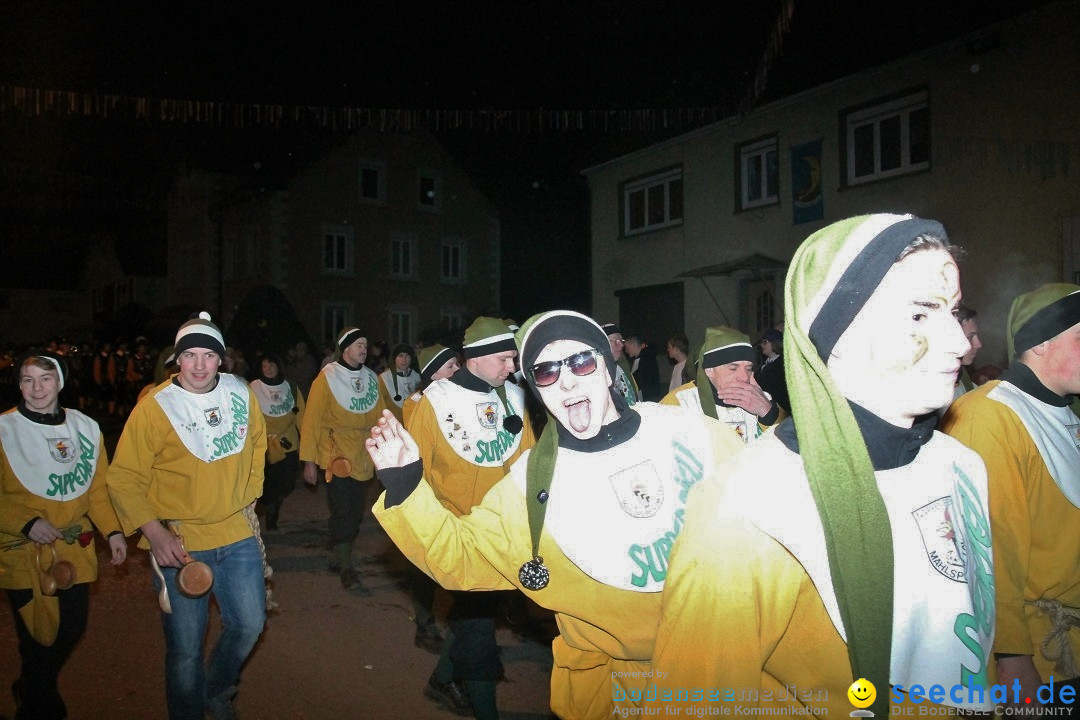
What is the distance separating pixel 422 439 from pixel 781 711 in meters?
3.75

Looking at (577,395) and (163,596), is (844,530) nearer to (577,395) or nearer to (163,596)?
(577,395)

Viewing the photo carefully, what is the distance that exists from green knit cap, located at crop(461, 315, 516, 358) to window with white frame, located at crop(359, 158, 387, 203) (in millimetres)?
29722

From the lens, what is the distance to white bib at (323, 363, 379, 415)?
26.8 feet

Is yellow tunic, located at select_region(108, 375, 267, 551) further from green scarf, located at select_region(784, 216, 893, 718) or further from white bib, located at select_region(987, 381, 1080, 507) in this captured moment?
white bib, located at select_region(987, 381, 1080, 507)

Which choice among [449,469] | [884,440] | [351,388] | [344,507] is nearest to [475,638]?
[449,469]

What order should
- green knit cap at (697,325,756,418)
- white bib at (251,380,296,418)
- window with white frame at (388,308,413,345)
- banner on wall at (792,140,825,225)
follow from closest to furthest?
green knit cap at (697,325,756,418)
white bib at (251,380,296,418)
banner on wall at (792,140,825,225)
window with white frame at (388,308,413,345)

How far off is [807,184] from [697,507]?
16.2 m

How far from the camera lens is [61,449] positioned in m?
4.65

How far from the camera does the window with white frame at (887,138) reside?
47.5ft

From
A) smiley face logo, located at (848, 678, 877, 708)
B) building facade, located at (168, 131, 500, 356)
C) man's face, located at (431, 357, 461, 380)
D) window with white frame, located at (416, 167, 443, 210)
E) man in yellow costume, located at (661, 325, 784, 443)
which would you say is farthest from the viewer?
window with white frame, located at (416, 167, 443, 210)

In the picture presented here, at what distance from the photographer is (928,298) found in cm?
160

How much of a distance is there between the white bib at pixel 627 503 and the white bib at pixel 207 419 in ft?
8.65

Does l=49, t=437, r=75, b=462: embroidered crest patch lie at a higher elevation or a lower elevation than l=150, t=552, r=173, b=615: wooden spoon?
higher

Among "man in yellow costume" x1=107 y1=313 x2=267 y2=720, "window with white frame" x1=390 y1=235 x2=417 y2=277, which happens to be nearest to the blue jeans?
"man in yellow costume" x1=107 y1=313 x2=267 y2=720
